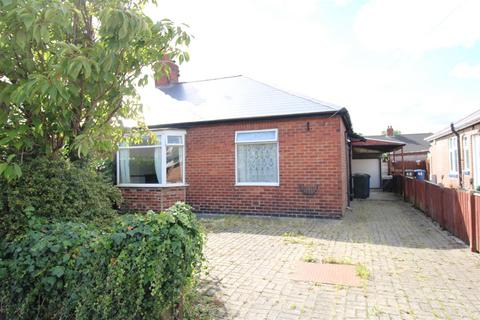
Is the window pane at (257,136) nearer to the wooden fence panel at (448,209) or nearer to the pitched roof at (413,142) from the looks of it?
the wooden fence panel at (448,209)

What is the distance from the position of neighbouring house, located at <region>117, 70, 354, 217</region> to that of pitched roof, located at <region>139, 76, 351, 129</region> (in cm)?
4

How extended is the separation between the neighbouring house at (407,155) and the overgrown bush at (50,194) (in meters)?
15.9

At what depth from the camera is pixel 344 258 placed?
5262 millimetres

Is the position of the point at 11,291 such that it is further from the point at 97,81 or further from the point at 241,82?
the point at 241,82

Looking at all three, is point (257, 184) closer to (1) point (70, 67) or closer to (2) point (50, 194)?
(2) point (50, 194)

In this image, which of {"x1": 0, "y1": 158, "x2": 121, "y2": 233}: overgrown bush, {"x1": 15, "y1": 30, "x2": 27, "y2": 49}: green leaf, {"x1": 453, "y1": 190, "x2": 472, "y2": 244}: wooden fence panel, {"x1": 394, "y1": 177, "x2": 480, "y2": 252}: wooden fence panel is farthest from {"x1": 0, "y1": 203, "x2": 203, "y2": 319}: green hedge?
{"x1": 453, "y1": 190, "x2": 472, "y2": 244}: wooden fence panel

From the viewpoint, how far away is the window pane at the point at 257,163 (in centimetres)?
951

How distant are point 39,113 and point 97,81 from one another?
30.5 inches

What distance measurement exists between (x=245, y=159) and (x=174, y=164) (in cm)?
233

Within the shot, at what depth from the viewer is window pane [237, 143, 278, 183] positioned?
9.51 m

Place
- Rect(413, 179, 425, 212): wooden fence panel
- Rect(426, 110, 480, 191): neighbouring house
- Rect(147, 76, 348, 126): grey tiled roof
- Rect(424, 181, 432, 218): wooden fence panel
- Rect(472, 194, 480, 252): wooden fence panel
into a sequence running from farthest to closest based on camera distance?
Rect(426, 110, 480, 191): neighbouring house, Rect(413, 179, 425, 212): wooden fence panel, Rect(147, 76, 348, 126): grey tiled roof, Rect(424, 181, 432, 218): wooden fence panel, Rect(472, 194, 480, 252): wooden fence panel

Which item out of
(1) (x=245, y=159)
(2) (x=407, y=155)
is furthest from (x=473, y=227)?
(2) (x=407, y=155)

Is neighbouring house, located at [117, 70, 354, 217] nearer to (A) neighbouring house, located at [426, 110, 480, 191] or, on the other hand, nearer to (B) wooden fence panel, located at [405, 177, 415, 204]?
(B) wooden fence panel, located at [405, 177, 415, 204]

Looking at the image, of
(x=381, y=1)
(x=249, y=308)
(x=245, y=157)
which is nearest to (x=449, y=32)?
(x=381, y=1)
